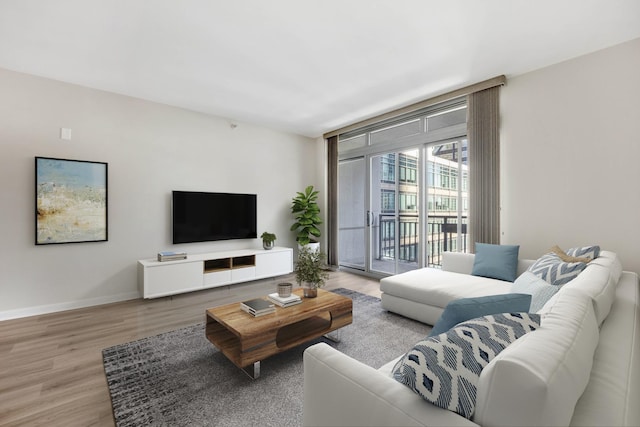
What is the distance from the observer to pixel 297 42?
2.65 metres

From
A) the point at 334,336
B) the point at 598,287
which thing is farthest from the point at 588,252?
the point at 334,336

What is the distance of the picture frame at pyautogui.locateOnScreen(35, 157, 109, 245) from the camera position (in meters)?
3.28

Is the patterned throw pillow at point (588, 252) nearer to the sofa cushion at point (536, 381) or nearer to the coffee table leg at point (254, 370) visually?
the sofa cushion at point (536, 381)

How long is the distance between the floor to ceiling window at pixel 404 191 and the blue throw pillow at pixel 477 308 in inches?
109

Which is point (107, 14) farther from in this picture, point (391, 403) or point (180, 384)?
point (391, 403)

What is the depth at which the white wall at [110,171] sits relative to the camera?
10.4 feet

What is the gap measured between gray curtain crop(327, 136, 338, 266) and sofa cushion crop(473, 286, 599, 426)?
15.9ft

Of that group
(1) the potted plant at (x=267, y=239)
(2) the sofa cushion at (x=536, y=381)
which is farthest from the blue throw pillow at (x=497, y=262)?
(1) the potted plant at (x=267, y=239)

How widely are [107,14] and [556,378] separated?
340cm

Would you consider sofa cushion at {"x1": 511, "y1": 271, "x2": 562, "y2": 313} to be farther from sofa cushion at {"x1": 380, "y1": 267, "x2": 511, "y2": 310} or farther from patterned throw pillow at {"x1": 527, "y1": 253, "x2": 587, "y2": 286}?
sofa cushion at {"x1": 380, "y1": 267, "x2": 511, "y2": 310}

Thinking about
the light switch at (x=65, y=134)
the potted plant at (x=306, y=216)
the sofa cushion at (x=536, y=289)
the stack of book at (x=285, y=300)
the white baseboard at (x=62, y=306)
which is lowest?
the white baseboard at (x=62, y=306)

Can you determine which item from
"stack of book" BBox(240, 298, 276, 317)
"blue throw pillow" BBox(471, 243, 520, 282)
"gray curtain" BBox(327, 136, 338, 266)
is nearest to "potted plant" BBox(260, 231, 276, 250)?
"gray curtain" BBox(327, 136, 338, 266)

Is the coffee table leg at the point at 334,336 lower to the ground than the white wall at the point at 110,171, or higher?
lower

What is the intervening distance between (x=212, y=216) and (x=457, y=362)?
4291 mm
